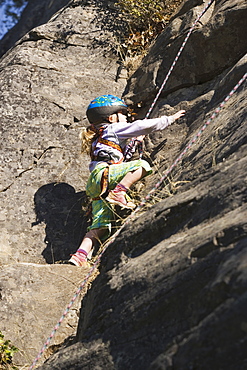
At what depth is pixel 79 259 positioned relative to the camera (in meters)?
5.14

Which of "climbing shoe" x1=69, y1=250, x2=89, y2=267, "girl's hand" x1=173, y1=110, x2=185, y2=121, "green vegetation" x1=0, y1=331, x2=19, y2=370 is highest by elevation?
"girl's hand" x1=173, y1=110, x2=185, y2=121

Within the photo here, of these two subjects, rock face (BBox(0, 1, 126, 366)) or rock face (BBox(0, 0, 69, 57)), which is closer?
rock face (BBox(0, 1, 126, 366))

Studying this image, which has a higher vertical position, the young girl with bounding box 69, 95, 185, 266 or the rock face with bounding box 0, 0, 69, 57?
the rock face with bounding box 0, 0, 69, 57

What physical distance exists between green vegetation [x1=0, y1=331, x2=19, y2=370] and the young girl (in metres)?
1.01

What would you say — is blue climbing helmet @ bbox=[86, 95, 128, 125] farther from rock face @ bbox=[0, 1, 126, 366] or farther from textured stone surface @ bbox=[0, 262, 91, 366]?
textured stone surface @ bbox=[0, 262, 91, 366]

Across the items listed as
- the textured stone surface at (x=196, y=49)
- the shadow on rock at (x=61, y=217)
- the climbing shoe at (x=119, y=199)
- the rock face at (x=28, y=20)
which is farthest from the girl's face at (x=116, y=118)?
the rock face at (x=28, y=20)

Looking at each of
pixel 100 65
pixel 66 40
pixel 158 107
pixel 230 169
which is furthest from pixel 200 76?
pixel 230 169

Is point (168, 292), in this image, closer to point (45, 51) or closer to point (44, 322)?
point (44, 322)

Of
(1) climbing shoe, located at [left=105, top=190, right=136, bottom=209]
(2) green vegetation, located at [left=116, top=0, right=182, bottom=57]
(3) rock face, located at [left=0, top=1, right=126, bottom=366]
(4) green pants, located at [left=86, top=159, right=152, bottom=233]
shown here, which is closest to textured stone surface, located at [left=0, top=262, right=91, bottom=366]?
(3) rock face, located at [left=0, top=1, right=126, bottom=366]

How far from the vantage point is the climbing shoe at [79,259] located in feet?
16.8

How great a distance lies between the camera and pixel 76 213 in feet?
19.2

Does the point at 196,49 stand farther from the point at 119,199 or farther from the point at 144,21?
the point at 119,199

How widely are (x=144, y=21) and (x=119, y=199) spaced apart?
10.8ft

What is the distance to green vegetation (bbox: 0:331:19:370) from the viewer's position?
4289 millimetres
